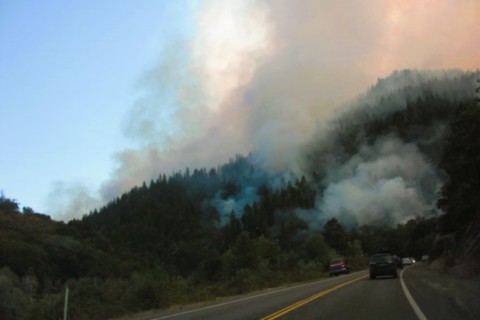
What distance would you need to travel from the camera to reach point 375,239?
155m

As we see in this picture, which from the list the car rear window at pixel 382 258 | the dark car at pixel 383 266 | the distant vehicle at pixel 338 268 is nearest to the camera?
the dark car at pixel 383 266

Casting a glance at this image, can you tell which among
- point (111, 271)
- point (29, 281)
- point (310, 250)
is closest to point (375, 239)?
point (310, 250)

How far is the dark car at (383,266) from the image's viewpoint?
37.3 m

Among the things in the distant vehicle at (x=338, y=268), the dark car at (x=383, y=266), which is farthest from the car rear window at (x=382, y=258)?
the distant vehicle at (x=338, y=268)

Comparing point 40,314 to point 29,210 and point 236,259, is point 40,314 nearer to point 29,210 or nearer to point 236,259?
point 236,259

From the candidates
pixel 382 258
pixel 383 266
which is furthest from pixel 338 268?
pixel 383 266

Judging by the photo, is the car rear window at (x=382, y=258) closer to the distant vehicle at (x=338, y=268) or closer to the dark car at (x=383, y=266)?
the dark car at (x=383, y=266)

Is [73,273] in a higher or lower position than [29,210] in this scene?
lower

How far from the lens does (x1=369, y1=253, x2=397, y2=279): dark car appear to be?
37281mm

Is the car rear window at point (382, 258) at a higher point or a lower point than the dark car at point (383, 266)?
higher

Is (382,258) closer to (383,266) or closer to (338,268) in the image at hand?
(383,266)

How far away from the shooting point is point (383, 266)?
37.3m

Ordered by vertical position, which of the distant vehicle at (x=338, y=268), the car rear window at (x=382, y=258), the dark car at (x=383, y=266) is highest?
the distant vehicle at (x=338, y=268)

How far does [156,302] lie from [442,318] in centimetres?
1660
